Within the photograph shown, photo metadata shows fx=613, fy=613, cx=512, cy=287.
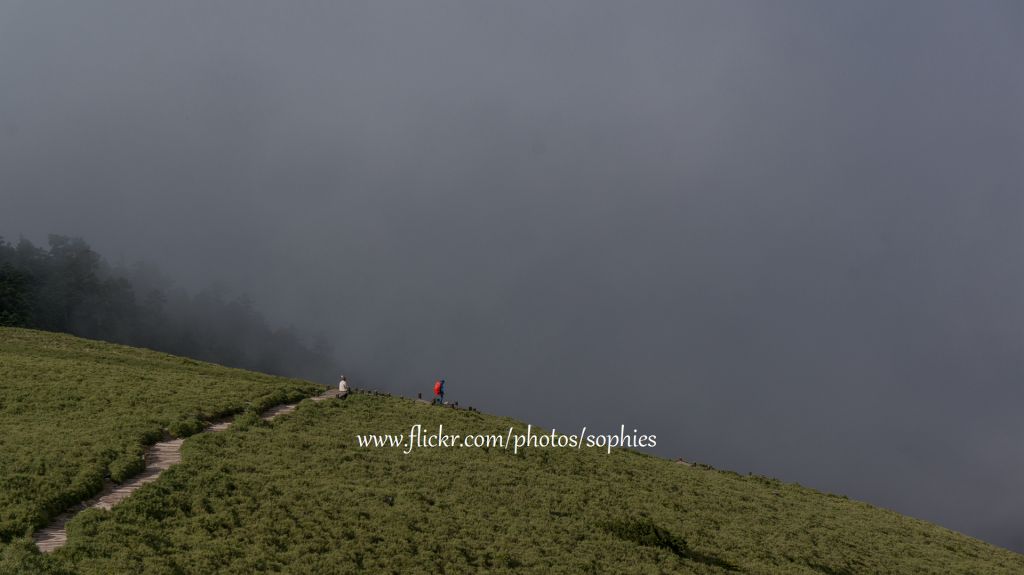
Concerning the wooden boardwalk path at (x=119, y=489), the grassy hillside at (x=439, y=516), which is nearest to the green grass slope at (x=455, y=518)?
the grassy hillside at (x=439, y=516)

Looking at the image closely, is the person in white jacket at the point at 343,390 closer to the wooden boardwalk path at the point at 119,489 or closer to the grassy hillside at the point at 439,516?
the grassy hillside at the point at 439,516

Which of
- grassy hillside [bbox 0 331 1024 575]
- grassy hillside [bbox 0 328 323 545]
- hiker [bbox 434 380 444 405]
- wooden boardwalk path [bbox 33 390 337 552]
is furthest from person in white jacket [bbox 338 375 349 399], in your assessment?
wooden boardwalk path [bbox 33 390 337 552]

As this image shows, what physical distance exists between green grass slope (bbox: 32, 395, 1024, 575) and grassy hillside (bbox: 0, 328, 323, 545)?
2.47 meters

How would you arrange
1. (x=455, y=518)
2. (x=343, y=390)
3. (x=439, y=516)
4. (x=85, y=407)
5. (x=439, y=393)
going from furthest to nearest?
(x=439, y=393), (x=343, y=390), (x=85, y=407), (x=455, y=518), (x=439, y=516)

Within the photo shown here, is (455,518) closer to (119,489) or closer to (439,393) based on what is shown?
(119,489)

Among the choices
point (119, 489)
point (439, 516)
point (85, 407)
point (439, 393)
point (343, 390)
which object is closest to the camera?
point (119, 489)

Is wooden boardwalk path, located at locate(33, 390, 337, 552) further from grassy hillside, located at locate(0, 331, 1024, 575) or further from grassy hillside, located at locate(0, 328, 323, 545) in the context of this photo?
grassy hillside, located at locate(0, 331, 1024, 575)

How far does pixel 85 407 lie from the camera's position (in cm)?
3634

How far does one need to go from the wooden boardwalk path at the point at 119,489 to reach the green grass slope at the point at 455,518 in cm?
68

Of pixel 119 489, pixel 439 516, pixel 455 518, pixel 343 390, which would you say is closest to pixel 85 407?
pixel 119 489

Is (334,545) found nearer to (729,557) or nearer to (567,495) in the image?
(567,495)

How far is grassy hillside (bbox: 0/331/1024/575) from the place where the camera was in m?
23.5

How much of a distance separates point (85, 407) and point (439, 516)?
77.4 feet

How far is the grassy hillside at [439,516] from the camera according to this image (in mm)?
23531
